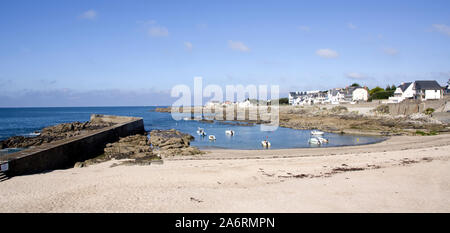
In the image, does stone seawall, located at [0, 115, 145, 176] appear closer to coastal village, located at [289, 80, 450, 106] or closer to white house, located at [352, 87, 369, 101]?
coastal village, located at [289, 80, 450, 106]

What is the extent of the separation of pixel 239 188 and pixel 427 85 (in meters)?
65.4

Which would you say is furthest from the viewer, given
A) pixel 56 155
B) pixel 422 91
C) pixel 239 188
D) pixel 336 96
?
pixel 336 96

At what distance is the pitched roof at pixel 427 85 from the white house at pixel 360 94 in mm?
19088

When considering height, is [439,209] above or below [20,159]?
below

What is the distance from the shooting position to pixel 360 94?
82.2 metres

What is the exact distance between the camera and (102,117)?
50.9 meters

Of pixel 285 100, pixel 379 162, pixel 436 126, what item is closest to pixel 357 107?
pixel 436 126

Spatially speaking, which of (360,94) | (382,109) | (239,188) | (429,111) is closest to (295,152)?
(239,188)

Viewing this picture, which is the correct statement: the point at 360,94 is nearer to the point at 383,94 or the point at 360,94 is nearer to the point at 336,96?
the point at 383,94

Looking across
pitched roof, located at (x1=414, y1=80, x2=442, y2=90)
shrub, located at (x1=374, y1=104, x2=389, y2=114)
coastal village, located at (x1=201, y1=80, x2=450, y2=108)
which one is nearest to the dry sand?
shrub, located at (x1=374, y1=104, x2=389, y2=114)

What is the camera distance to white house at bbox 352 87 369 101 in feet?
264
